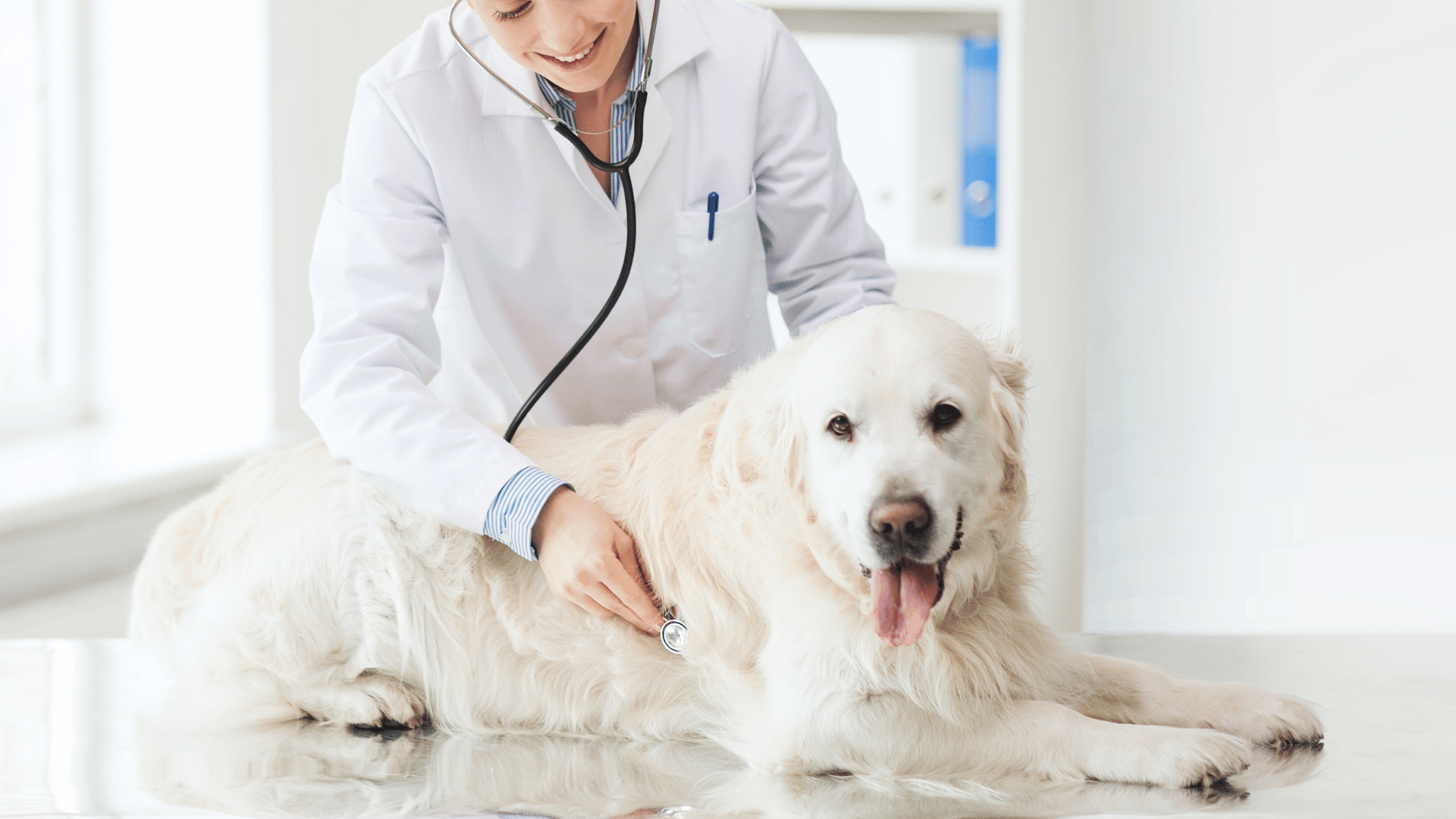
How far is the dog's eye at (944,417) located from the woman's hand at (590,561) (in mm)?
379

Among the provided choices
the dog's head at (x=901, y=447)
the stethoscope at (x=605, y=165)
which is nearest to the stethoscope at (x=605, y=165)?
the stethoscope at (x=605, y=165)

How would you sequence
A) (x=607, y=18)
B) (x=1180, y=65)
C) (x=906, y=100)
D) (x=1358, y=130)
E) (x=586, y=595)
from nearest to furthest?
(x=586, y=595), (x=607, y=18), (x=1358, y=130), (x=1180, y=65), (x=906, y=100)

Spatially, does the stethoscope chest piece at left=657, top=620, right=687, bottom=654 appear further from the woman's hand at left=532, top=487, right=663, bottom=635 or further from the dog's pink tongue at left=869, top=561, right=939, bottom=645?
the dog's pink tongue at left=869, top=561, right=939, bottom=645

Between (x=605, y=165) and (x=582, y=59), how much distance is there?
0.13 meters

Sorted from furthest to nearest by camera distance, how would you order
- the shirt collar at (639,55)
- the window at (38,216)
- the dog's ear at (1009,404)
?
the window at (38,216) < the shirt collar at (639,55) < the dog's ear at (1009,404)

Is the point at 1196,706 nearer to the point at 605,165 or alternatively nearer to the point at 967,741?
the point at 967,741

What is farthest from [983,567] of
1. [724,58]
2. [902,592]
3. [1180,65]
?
[1180,65]

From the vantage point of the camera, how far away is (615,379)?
172cm

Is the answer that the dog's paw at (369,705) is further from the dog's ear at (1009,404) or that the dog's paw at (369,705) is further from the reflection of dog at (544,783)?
the dog's ear at (1009,404)

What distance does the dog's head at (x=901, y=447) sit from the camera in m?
1.08

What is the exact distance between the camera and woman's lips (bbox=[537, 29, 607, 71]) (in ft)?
4.72

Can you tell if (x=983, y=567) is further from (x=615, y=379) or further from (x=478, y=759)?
(x=615, y=379)

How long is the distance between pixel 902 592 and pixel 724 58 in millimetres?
846

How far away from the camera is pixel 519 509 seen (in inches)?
51.4
